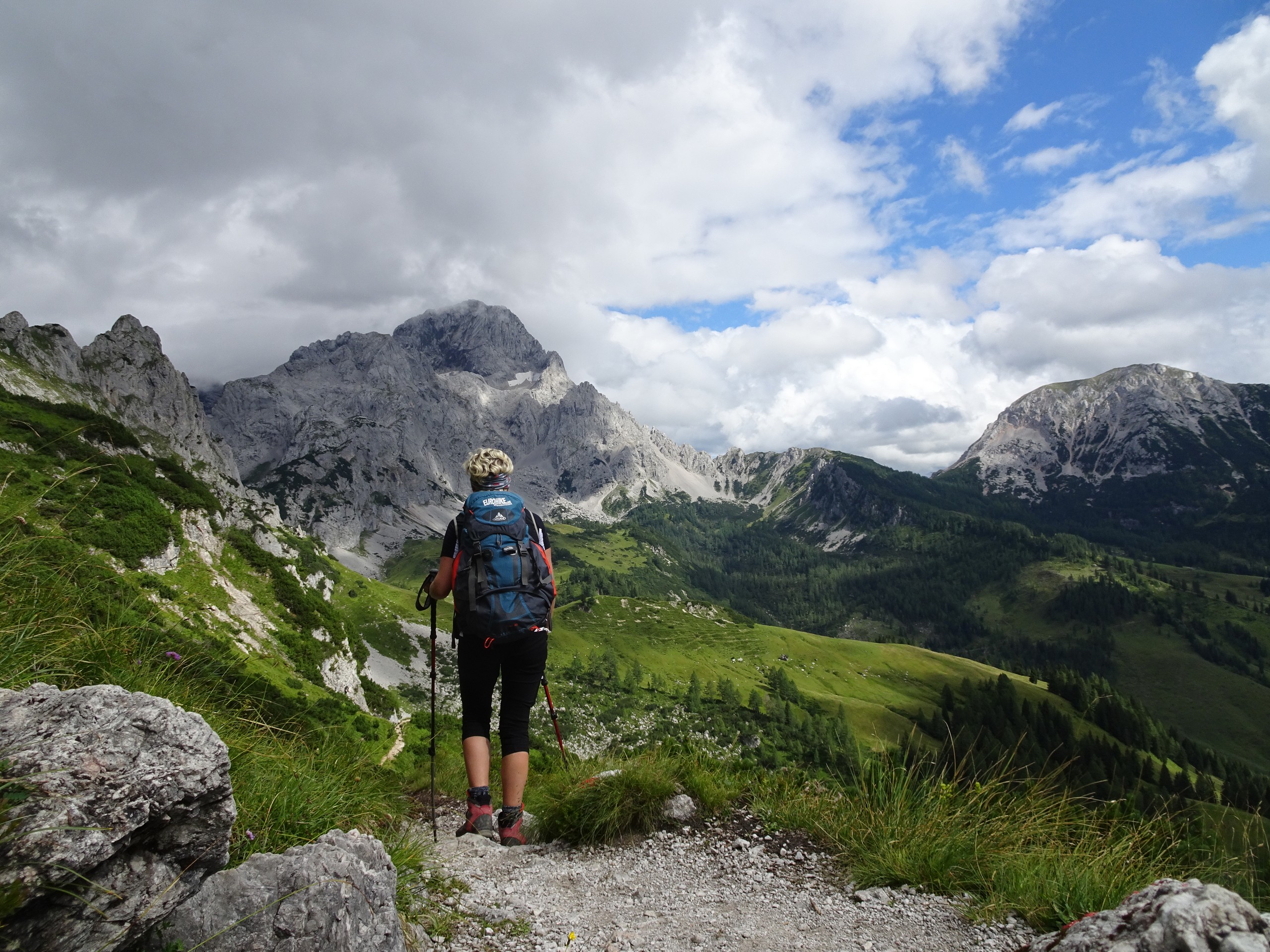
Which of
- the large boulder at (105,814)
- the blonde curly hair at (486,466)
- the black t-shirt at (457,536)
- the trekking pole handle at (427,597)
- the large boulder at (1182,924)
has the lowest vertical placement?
the large boulder at (1182,924)

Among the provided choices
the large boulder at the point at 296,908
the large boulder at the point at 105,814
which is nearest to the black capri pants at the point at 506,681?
the large boulder at the point at 296,908

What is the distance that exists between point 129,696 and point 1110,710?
191508 mm

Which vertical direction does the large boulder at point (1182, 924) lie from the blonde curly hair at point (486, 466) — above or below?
below

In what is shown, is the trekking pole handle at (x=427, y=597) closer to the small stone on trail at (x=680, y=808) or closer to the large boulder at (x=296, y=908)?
the large boulder at (x=296, y=908)

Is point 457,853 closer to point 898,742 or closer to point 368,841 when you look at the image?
point 368,841

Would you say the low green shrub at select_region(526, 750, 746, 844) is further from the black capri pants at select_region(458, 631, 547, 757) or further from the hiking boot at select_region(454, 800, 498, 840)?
the black capri pants at select_region(458, 631, 547, 757)

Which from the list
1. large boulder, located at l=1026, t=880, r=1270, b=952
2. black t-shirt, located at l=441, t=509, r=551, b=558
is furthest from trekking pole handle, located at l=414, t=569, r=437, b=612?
large boulder, located at l=1026, t=880, r=1270, b=952

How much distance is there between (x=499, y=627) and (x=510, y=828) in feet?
8.46

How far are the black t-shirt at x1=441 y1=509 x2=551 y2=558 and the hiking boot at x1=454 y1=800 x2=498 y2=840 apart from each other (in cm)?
303

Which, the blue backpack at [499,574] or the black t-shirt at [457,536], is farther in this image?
the black t-shirt at [457,536]

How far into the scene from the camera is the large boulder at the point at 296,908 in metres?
3.27

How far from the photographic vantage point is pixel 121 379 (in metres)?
153

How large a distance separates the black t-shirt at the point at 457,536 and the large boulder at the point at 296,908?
144 inches

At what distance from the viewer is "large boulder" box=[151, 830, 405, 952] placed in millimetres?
3270
